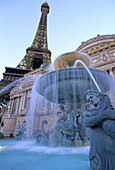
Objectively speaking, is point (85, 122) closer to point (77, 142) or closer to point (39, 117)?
point (77, 142)

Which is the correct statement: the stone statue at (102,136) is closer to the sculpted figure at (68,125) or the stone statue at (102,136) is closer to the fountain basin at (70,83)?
the fountain basin at (70,83)

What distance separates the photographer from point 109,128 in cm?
165

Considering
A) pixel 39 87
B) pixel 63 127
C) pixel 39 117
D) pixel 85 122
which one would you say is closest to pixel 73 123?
pixel 63 127

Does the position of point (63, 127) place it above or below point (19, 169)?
above

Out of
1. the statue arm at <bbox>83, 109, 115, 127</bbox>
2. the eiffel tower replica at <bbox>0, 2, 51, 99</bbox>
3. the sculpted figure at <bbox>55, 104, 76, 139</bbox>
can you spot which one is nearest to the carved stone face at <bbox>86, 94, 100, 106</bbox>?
the statue arm at <bbox>83, 109, 115, 127</bbox>

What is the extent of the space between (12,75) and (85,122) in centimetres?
4299

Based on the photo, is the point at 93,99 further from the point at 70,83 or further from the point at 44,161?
the point at 70,83

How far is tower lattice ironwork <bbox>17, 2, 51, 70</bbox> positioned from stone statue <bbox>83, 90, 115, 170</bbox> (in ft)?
119

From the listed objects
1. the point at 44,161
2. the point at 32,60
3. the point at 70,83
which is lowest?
the point at 44,161

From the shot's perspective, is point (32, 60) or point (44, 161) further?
point (32, 60)

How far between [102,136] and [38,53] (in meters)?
45.6

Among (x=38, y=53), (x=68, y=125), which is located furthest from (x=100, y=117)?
(x=38, y=53)

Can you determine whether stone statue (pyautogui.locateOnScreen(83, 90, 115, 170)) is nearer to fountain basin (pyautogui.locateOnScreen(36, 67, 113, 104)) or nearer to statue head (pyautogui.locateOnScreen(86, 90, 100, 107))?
statue head (pyautogui.locateOnScreen(86, 90, 100, 107))

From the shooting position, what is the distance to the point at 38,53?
147ft
